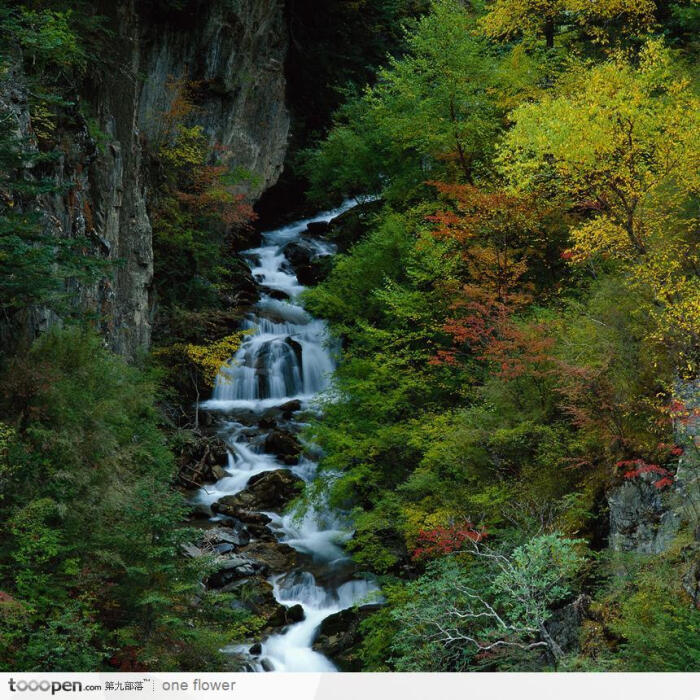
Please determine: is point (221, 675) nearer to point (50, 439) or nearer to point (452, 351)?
point (50, 439)

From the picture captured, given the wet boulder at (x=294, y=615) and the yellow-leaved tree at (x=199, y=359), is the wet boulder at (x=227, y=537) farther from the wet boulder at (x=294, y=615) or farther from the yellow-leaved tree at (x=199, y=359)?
the yellow-leaved tree at (x=199, y=359)

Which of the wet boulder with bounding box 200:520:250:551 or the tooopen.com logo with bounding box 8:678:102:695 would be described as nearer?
the tooopen.com logo with bounding box 8:678:102:695

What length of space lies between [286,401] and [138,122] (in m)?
9.26

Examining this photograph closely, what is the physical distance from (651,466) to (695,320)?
2048mm

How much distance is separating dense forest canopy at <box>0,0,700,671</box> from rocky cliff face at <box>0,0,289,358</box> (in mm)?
413

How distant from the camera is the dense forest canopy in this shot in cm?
877

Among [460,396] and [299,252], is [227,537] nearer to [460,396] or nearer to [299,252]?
[460,396]

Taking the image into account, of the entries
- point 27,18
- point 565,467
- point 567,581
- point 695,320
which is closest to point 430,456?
point 565,467

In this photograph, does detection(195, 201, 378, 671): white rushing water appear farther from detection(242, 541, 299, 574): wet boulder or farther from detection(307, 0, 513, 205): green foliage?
detection(307, 0, 513, 205): green foliage

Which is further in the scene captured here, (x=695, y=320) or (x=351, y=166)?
(x=351, y=166)

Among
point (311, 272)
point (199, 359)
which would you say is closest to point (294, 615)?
point (199, 359)

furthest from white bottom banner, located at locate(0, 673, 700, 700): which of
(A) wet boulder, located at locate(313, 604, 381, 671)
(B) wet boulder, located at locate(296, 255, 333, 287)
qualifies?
(B) wet boulder, located at locate(296, 255, 333, 287)

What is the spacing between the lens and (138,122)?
810 inches

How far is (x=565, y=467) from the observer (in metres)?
10.7
